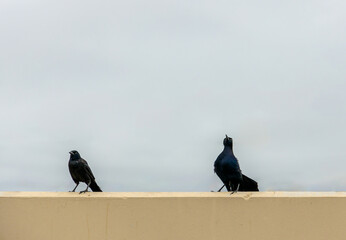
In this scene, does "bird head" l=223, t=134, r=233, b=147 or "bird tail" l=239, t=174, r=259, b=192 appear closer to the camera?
"bird tail" l=239, t=174, r=259, b=192

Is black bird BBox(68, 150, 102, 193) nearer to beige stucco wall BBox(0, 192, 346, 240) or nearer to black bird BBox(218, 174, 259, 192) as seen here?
beige stucco wall BBox(0, 192, 346, 240)

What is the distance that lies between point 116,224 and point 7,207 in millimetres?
1010

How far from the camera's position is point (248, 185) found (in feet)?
15.6

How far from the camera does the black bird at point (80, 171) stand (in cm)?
516

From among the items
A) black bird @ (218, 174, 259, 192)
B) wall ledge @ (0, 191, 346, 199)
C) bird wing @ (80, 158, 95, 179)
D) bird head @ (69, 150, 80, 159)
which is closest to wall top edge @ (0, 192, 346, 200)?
wall ledge @ (0, 191, 346, 199)

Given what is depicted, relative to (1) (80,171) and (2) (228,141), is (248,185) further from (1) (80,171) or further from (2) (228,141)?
(1) (80,171)

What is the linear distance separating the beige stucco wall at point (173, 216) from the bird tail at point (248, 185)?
306mm

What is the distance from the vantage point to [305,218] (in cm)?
427

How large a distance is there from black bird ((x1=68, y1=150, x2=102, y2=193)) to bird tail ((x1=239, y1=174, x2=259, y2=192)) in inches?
54.8

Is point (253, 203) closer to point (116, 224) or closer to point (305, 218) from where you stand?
point (305, 218)

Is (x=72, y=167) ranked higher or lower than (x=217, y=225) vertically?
higher

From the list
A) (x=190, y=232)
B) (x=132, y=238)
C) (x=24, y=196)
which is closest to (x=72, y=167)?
(x=24, y=196)

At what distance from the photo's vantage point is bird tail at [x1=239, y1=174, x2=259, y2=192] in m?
4.73

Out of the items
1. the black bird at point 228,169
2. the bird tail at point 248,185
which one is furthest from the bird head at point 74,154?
the bird tail at point 248,185
